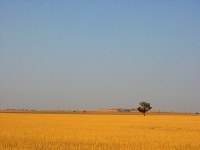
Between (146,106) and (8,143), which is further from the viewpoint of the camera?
(146,106)

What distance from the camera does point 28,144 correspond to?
21.6 meters

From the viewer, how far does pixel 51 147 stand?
20.3 metres

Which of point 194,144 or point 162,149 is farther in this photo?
point 194,144

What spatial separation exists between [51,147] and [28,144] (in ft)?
6.20

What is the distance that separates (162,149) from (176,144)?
276cm

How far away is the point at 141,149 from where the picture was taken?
19.9 metres

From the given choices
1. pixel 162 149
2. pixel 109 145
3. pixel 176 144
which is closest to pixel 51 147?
pixel 109 145

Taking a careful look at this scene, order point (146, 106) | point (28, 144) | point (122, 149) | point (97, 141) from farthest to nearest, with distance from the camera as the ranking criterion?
1. point (146, 106)
2. point (97, 141)
3. point (28, 144)
4. point (122, 149)

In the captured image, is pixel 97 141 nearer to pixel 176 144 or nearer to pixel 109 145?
pixel 109 145

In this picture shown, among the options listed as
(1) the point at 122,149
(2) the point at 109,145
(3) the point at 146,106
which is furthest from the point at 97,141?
(3) the point at 146,106

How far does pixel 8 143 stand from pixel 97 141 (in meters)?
5.10

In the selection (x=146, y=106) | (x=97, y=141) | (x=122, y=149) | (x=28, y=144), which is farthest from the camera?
(x=146, y=106)

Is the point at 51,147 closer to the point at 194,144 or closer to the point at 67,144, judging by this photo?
the point at 67,144

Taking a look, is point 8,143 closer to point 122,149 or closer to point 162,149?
point 122,149
